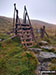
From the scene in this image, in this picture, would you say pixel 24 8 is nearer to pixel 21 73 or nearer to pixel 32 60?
pixel 32 60

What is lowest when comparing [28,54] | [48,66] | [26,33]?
[48,66]

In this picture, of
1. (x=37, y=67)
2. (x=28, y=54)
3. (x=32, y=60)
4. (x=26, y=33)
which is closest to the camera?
(x=37, y=67)

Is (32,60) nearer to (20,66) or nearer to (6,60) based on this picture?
(20,66)

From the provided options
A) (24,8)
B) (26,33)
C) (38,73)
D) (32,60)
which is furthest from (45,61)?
(24,8)

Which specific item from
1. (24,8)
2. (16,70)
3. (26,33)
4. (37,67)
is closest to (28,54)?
(37,67)

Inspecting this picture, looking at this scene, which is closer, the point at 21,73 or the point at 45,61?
the point at 21,73

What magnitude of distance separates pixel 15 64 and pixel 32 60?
3.83ft

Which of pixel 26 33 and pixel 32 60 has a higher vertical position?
pixel 26 33

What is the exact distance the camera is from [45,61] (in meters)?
6.78

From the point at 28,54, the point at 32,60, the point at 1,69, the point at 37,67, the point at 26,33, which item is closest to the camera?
the point at 1,69

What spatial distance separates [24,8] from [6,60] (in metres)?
7.86

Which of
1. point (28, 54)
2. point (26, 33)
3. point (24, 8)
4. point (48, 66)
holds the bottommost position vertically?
point (48, 66)

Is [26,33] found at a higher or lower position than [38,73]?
higher

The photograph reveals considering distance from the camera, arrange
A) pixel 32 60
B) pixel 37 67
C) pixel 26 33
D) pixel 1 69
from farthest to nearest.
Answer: pixel 26 33
pixel 32 60
pixel 37 67
pixel 1 69
